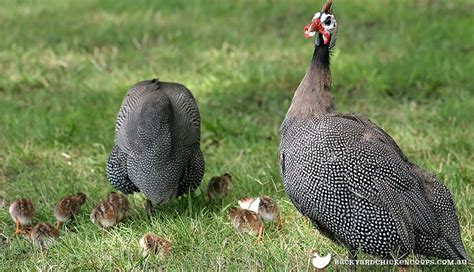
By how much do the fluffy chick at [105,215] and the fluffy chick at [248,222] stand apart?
2.00 feet

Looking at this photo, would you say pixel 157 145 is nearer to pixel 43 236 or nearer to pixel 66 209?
pixel 66 209

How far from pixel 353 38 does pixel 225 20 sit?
1.41 meters

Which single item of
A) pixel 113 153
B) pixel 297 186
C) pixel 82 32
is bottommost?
pixel 82 32

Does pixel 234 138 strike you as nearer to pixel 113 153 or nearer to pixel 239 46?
pixel 113 153

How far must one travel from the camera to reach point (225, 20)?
361 inches

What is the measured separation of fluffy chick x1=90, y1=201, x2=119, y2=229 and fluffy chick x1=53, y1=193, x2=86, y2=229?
0.52 feet

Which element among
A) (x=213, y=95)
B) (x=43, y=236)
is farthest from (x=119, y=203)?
(x=213, y=95)

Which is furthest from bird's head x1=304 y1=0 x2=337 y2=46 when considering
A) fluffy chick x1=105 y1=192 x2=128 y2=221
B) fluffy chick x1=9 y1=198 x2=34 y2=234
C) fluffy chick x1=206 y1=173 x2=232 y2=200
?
fluffy chick x1=9 y1=198 x2=34 y2=234

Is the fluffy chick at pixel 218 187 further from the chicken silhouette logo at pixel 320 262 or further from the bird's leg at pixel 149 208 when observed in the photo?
the chicken silhouette logo at pixel 320 262

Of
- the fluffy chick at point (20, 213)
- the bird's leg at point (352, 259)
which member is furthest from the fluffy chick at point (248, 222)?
the fluffy chick at point (20, 213)

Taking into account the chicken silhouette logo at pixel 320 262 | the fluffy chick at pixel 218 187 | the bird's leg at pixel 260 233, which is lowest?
the fluffy chick at pixel 218 187

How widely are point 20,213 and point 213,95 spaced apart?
2581 mm

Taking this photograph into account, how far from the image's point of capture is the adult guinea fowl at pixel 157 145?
4633 millimetres

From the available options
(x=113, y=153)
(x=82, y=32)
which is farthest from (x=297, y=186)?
(x=82, y=32)
